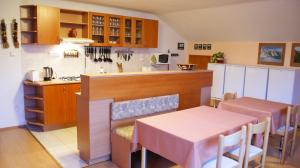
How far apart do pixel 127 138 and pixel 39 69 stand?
2.72m

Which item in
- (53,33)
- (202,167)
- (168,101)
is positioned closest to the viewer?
(202,167)

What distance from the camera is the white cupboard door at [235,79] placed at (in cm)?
535

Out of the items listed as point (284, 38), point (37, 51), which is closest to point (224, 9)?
point (284, 38)

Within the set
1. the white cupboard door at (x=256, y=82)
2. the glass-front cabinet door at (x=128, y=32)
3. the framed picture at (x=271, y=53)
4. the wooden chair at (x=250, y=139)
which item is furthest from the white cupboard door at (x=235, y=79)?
the wooden chair at (x=250, y=139)

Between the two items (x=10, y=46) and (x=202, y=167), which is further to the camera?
(x=10, y=46)

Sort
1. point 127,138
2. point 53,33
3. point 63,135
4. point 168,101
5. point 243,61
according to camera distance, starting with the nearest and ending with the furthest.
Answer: point 127,138, point 168,101, point 63,135, point 53,33, point 243,61

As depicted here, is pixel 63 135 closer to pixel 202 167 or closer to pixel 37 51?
pixel 37 51

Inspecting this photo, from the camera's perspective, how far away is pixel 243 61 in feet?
18.9

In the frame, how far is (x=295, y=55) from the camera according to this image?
4.92 meters

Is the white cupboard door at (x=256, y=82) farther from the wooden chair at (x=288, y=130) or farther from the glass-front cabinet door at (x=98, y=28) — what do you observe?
the glass-front cabinet door at (x=98, y=28)

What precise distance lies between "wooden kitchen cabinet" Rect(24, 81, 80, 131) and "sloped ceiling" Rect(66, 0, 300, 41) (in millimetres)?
1978

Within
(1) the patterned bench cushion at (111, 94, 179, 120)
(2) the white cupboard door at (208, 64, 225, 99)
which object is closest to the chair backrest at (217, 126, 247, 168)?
(1) the patterned bench cushion at (111, 94, 179, 120)

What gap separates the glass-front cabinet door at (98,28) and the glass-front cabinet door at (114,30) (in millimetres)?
152

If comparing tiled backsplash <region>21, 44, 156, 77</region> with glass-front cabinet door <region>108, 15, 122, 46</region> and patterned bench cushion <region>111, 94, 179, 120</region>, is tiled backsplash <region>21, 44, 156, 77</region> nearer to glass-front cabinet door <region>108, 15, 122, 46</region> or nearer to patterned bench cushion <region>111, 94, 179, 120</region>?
glass-front cabinet door <region>108, 15, 122, 46</region>
